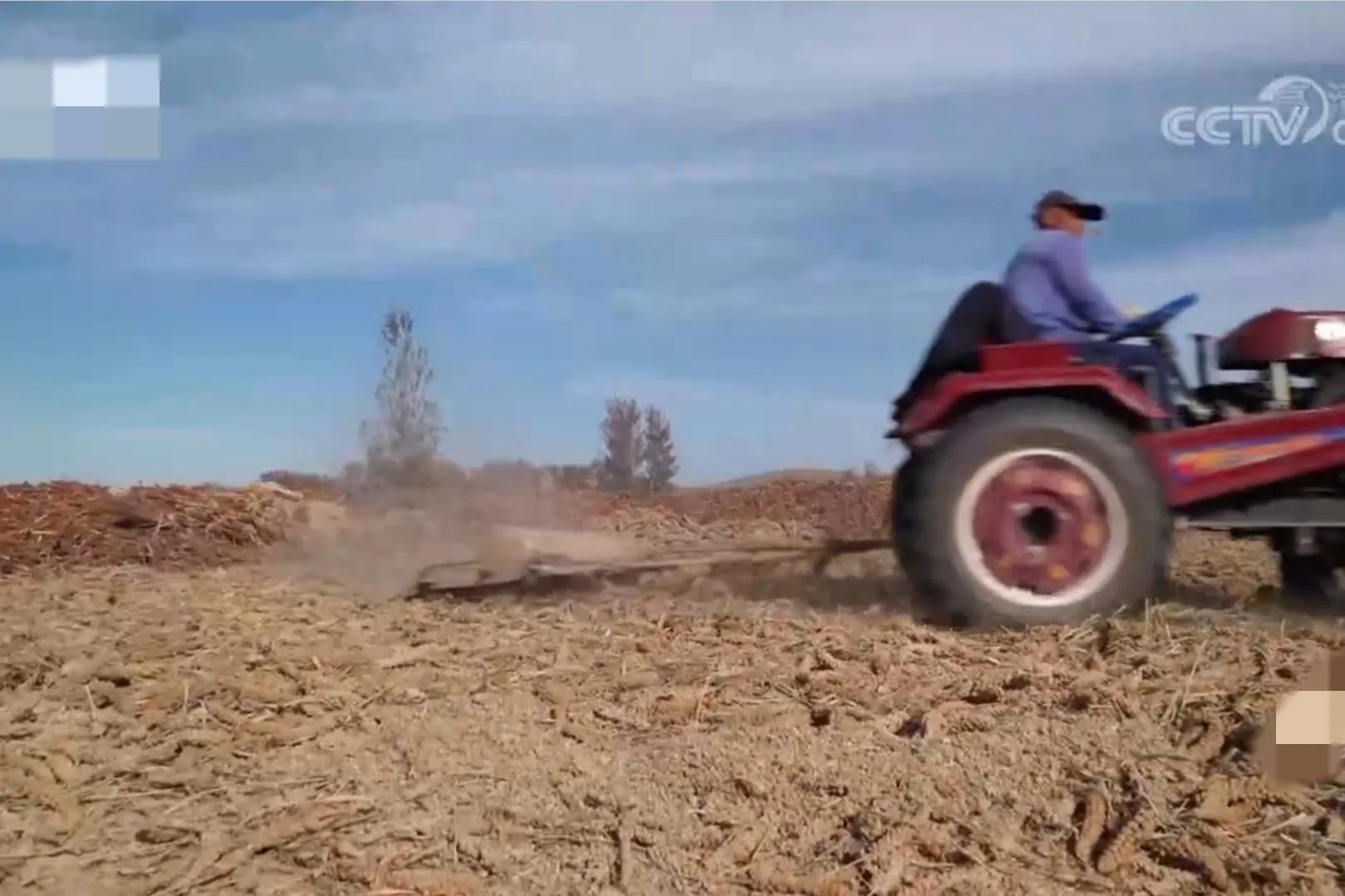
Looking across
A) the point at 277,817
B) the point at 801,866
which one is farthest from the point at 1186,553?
the point at 277,817

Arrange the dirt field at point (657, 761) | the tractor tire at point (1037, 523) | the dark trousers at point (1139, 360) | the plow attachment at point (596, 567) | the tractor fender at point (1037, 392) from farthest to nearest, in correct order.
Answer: the plow attachment at point (596, 567) → the dark trousers at point (1139, 360) → the tractor fender at point (1037, 392) → the tractor tire at point (1037, 523) → the dirt field at point (657, 761)

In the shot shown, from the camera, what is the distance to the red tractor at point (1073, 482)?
4.60 metres

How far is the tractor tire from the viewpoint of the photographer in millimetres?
4586

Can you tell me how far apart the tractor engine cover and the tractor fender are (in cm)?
62

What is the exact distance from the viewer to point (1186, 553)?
7.08 m

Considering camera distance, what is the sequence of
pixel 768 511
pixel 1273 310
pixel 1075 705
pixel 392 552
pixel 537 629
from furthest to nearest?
pixel 768 511
pixel 392 552
pixel 1273 310
pixel 537 629
pixel 1075 705

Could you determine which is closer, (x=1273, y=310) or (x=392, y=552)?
(x=1273, y=310)

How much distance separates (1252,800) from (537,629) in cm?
245

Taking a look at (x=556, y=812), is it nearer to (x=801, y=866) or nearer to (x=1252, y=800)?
(x=801, y=866)

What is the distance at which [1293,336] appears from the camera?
16.7 ft

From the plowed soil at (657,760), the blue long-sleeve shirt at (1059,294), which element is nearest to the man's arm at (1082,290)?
the blue long-sleeve shirt at (1059,294)

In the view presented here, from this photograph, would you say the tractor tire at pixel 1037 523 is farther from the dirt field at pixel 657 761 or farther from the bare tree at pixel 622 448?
the bare tree at pixel 622 448

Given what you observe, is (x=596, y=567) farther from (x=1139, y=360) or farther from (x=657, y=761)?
(x=657, y=761)

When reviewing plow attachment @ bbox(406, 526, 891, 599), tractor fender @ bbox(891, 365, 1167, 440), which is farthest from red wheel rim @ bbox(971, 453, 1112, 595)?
plow attachment @ bbox(406, 526, 891, 599)
